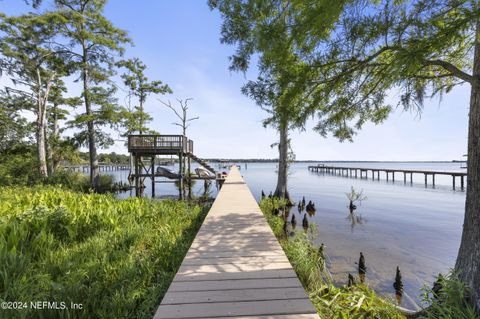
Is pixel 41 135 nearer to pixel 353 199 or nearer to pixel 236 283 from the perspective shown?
pixel 236 283

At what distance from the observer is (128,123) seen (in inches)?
827

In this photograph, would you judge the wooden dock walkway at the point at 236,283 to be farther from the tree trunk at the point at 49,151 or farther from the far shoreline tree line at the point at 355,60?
the tree trunk at the point at 49,151

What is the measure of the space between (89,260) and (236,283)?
2.86 meters

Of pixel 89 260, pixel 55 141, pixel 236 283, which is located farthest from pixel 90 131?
pixel 236 283

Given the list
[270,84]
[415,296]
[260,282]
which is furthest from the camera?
[415,296]

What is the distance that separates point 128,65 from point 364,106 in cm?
2123

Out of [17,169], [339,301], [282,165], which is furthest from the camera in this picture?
[17,169]

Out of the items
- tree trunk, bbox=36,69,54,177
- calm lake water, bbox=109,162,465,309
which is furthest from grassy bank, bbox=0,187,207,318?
tree trunk, bbox=36,69,54,177

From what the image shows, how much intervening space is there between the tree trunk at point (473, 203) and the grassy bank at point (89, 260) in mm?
4459

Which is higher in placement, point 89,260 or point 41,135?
point 41,135

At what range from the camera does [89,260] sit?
4.05 meters

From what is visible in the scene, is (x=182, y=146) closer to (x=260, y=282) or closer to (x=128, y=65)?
(x=128, y=65)

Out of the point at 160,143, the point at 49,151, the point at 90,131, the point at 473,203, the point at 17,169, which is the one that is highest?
the point at 90,131

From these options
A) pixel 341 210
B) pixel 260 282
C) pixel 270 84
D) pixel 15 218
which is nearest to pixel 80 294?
pixel 260 282
